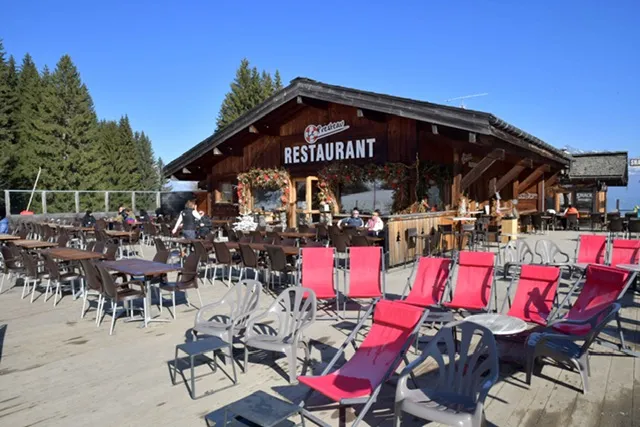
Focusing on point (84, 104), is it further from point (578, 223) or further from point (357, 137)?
point (578, 223)

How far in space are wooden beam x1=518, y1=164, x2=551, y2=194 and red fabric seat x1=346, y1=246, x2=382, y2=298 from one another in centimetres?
1409

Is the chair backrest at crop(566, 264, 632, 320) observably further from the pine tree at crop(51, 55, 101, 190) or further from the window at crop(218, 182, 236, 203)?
the pine tree at crop(51, 55, 101, 190)

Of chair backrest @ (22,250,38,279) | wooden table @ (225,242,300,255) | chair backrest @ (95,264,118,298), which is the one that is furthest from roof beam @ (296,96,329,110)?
chair backrest @ (95,264,118,298)

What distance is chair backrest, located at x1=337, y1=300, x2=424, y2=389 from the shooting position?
11.1 feet

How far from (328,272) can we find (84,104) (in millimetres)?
39589

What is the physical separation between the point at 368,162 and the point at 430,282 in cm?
951

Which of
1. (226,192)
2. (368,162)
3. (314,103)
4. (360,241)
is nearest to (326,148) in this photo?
(314,103)

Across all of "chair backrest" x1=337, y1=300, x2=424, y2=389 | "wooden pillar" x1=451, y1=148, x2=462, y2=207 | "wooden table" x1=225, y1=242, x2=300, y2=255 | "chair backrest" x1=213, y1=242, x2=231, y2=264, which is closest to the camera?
"chair backrest" x1=337, y1=300, x2=424, y2=389

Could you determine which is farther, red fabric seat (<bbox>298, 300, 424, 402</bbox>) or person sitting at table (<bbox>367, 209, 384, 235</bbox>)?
person sitting at table (<bbox>367, 209, 384, 235</bbox>)

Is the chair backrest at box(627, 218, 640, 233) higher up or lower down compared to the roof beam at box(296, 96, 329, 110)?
lower down

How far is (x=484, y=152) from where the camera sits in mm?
14148

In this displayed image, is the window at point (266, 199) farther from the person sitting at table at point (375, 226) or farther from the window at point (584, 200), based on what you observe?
the window at point (584, 200)

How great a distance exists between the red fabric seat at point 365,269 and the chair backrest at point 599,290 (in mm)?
2334

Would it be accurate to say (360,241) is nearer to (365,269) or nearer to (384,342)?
(365,269)
